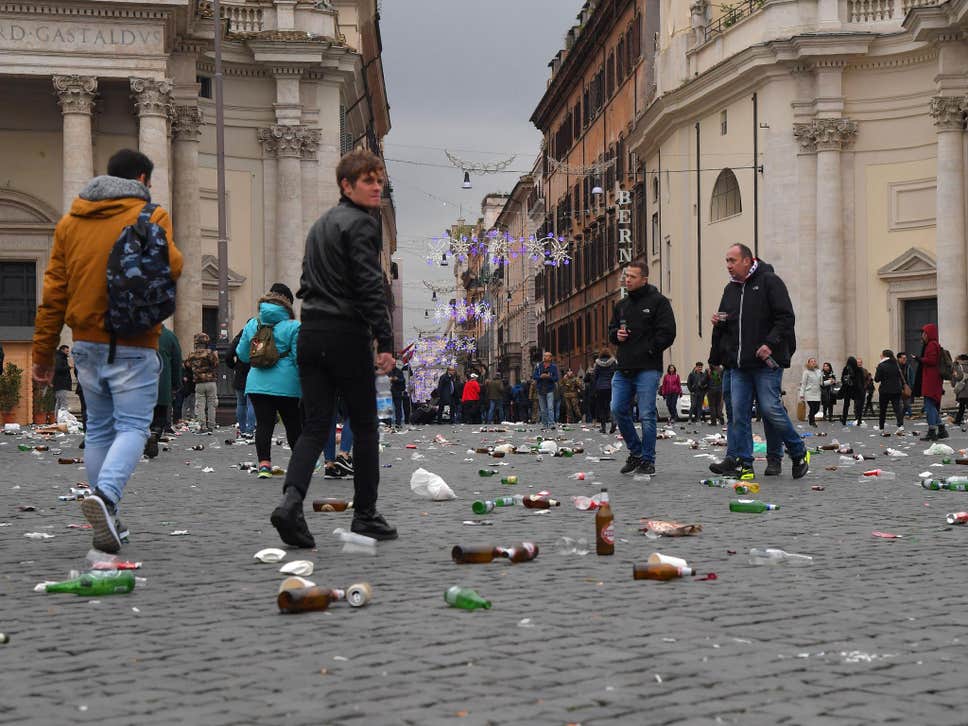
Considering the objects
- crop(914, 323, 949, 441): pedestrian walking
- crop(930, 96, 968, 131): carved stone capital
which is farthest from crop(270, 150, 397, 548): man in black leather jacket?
crop(930, 96, 968, 131): carved stone capital

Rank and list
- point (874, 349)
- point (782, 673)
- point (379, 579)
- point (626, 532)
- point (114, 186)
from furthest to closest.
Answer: point (874, 349) < point (626, 532) < point (114, 186) < point (379, 579) < point (782, 673)

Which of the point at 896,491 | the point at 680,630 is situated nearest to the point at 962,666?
the point at 680,630

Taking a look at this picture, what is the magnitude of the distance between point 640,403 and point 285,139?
35698 millimetres

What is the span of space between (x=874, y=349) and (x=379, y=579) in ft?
131

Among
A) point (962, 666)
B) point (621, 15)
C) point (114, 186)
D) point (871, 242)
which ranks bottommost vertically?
point (962, 666)

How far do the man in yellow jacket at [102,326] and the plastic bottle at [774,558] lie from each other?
10.4ft

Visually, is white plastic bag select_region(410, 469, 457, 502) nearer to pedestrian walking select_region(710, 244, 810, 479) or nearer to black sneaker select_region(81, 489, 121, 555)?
pedestrian walking select_region(710, 244, 810, 479)

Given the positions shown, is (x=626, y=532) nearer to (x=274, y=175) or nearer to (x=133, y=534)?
(x=133, y=534)

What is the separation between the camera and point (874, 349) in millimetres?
45719

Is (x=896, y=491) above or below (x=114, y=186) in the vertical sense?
below

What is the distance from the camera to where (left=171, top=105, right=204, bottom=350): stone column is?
45.6m

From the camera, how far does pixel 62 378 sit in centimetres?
3353

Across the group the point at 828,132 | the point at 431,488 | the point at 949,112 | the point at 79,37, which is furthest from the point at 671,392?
the point at 431,488

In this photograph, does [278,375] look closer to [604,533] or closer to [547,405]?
[604,533]
